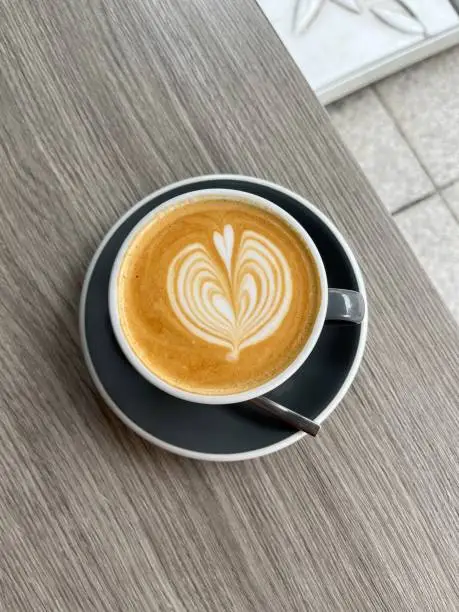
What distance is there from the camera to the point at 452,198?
126 centimetres

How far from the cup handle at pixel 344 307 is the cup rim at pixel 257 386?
1 centimetres

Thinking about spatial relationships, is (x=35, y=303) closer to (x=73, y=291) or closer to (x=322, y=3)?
(x=73, y=291)

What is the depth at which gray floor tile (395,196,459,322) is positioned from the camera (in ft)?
4.04

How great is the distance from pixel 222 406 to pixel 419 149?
898 millimetres

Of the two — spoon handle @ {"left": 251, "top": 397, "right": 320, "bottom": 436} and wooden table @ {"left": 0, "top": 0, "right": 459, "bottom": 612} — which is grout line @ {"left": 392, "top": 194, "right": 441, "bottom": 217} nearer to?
wooden table @ {"left": 0, "top": 0, "right": 459, "bottom": 612}

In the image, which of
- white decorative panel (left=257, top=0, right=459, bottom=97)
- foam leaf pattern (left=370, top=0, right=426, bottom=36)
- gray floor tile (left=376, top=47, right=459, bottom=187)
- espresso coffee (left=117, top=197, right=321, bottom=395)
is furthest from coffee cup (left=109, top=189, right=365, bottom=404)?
gray floor tile (left=376, top=47, right=459, bottom=187)

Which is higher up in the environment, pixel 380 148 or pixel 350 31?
pixel 350 31

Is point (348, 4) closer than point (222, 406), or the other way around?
point (222, 406)

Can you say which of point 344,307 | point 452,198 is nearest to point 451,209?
point 452,198

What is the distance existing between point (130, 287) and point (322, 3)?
775 mm

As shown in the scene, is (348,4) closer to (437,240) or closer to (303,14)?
(303,14)

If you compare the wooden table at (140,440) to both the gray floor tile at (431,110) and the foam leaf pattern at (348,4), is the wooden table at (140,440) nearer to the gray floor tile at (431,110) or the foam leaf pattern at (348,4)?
the foam leaf pattern at (348,4)

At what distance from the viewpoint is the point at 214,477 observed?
0.57 metres

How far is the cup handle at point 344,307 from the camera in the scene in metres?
0.54
